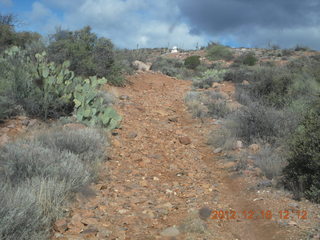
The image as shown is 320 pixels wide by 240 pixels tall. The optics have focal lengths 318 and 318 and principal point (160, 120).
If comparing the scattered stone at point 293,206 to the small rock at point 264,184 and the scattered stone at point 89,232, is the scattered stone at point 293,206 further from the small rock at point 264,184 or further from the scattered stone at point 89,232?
the scattered stone at point 89,232

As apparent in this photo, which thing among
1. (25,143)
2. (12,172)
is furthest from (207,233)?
(25,143)

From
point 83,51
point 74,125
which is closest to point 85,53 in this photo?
point 83,51

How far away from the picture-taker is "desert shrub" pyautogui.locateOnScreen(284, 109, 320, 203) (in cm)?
441

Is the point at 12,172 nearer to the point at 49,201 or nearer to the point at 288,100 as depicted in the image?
the point at 49,201

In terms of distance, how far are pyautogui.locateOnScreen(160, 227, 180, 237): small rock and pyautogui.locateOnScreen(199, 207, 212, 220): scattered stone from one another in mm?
512

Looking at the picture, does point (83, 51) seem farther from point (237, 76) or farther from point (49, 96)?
point (237, 76)

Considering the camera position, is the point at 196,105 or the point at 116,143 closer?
the point at 116,143

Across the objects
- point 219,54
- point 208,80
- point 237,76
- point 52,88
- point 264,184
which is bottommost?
point 264,184

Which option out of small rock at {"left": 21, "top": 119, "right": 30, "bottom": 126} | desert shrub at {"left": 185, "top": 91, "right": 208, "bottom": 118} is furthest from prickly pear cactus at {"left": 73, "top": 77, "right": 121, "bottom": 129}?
desert shrub at {"left": 185, "top": 91, "right": 208, "bottom": 118}

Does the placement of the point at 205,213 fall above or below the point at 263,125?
below

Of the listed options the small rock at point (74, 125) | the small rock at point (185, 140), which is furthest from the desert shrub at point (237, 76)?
the small rock at point (74, 125)

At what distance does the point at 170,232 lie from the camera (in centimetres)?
369
